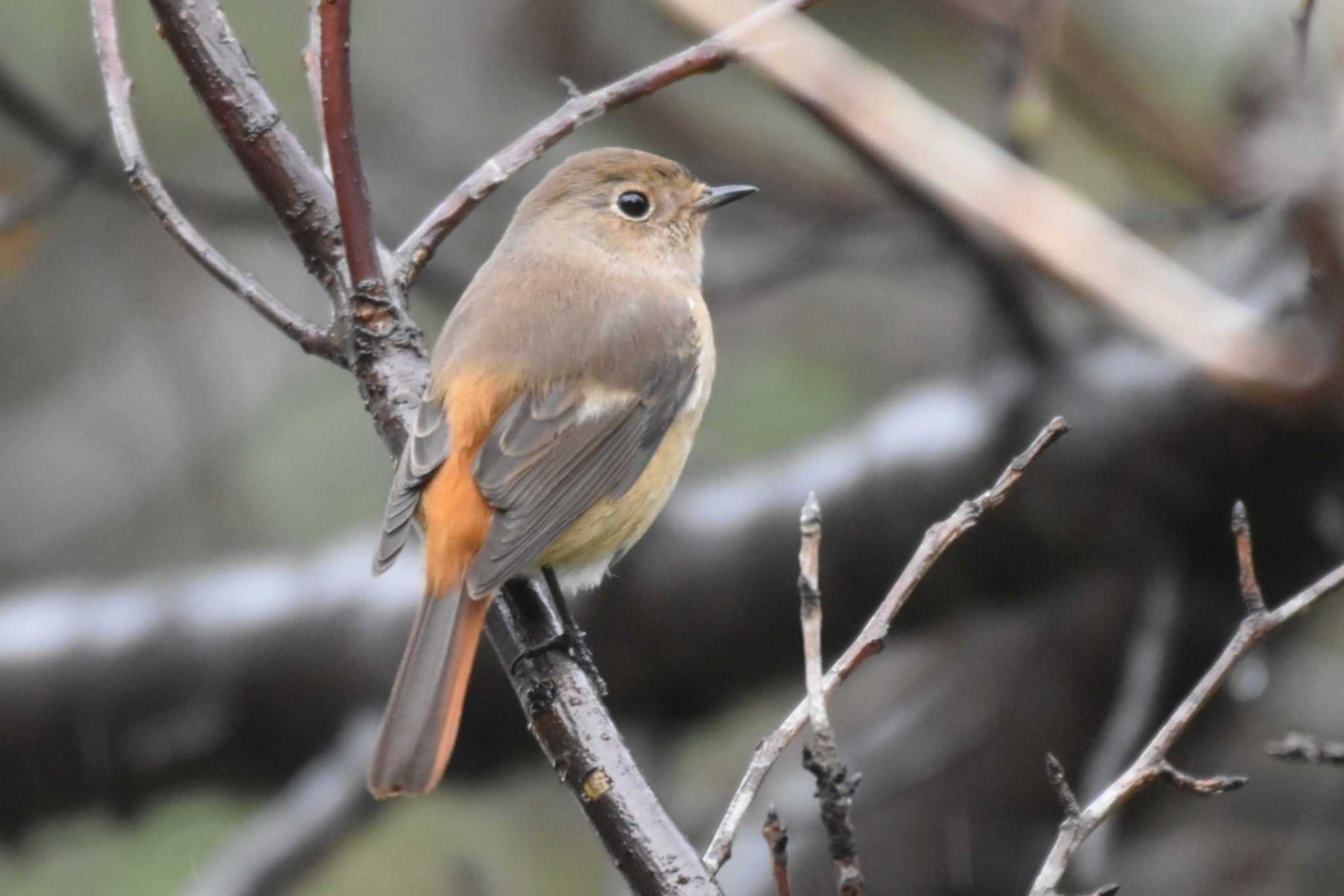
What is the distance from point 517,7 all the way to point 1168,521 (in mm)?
4036

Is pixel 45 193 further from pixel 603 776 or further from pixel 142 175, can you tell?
pixel 603 776

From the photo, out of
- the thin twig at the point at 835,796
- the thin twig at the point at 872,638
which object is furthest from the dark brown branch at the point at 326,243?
the thin twig at the point at 835,796

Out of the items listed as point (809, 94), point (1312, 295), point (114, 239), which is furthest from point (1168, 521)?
point (114, 239)

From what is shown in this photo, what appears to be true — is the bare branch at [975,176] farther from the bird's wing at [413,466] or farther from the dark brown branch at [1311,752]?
the bird's wing at [413,466]

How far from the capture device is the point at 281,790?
5.37 meters

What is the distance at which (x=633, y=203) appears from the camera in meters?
4.09

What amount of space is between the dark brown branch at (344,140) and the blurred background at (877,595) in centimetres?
155

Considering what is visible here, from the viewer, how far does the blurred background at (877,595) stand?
4.59 meters

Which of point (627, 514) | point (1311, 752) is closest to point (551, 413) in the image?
point (627, 514)

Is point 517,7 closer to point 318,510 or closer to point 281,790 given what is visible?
point 318,510

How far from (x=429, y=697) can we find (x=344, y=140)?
854 mm

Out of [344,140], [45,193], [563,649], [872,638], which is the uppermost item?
[45,193]

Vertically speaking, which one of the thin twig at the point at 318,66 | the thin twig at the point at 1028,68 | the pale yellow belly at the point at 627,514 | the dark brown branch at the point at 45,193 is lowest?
the pale yellow belly at the point at 627,514

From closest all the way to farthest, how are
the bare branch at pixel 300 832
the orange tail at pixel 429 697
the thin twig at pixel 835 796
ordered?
the thin twig at pixel 835 796 < the orange tail at pixel 429 697 < the bare branch at pixel 300 832
